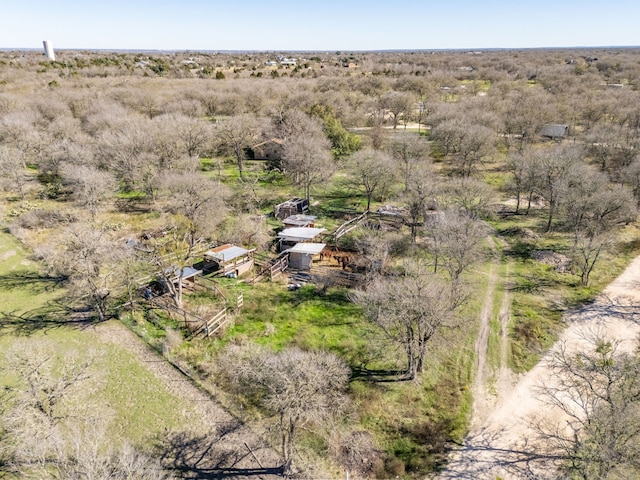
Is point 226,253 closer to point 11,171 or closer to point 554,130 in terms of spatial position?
point 11,171

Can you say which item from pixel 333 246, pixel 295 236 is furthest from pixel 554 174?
pixel 295 236

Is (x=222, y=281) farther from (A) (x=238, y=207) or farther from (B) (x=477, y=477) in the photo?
(B) (x=477, y=477)

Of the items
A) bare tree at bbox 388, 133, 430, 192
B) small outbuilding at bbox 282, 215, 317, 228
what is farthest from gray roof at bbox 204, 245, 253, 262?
bare tree at bbox 388, 133, 430, 192

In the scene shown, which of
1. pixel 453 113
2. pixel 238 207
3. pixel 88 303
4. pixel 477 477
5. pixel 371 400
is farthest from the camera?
pixel 453 113

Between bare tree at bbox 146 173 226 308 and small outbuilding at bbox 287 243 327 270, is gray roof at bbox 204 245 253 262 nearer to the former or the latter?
bare tree at bbox 146 173 226 308

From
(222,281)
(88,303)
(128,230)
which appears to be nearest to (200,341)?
(222,281)

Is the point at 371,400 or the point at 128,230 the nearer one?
the point at 371,400
